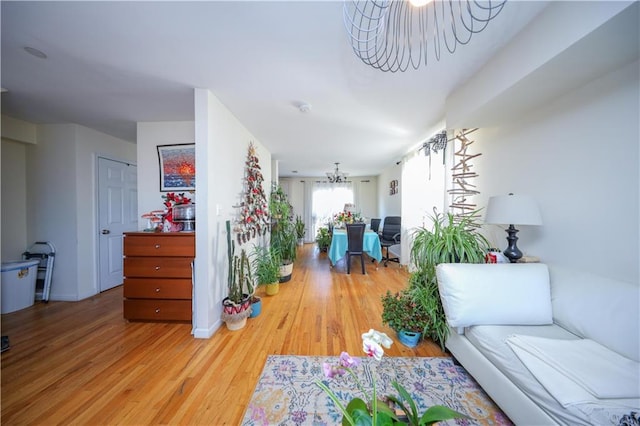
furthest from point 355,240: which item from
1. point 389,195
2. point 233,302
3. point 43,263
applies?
point 43,263

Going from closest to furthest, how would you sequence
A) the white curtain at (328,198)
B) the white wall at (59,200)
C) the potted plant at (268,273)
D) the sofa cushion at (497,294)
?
the sofa cushion at (497,294) < the white wall at (59,200) < the potted plant at (268,273) < the white curtain at (328,198)

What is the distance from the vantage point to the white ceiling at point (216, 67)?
1255 millimetres

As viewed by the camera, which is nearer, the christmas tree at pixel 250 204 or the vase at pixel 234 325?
the vase at pixel 234 325

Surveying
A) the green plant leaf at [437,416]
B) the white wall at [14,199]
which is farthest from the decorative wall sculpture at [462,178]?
the white wall at [14,199]

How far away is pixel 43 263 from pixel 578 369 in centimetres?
503

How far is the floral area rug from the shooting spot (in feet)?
4.12

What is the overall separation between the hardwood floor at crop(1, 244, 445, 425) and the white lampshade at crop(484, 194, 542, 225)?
1.20 m

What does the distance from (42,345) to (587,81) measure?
458 cm

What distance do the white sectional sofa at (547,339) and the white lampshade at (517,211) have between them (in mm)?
317

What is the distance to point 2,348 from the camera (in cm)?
175

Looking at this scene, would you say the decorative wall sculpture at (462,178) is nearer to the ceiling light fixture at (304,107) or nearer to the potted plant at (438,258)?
the potted plant at (438,258)

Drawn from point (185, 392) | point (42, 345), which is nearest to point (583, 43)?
point (185, 392)

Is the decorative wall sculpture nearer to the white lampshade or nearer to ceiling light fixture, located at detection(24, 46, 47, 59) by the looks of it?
the white lampshade

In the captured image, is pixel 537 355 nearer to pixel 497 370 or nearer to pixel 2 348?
pixel 497 370
